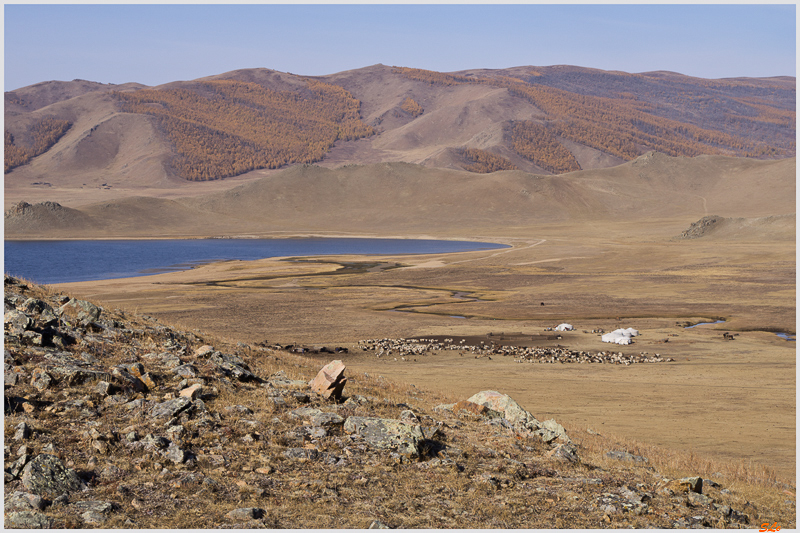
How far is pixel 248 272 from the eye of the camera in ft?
231

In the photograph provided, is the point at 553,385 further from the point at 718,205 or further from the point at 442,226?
the point at 718,205

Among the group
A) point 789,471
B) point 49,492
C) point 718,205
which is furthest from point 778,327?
point 718,205

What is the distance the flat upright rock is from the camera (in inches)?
497

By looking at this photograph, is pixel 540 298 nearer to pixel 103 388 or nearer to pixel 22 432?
pixel 103 388

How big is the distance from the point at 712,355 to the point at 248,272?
51.7 metres

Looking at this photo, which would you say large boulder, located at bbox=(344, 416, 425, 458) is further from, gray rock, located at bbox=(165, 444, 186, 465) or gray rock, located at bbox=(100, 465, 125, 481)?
gray rock, located at bbox=(100, 465, 125, 481)

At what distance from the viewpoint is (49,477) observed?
327 inches

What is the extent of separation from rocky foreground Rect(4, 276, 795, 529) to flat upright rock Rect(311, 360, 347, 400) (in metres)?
0.03

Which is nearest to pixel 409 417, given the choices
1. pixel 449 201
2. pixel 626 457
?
pixel 626 457

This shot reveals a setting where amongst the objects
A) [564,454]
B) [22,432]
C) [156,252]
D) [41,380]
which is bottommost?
[564,454]

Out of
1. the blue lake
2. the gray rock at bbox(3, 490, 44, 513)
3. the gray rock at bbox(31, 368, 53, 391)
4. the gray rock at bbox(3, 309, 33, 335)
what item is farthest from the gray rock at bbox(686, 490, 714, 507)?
the blue lake

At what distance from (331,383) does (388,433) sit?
7.86 ft

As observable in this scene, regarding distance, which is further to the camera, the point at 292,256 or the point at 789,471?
the point at 292,256

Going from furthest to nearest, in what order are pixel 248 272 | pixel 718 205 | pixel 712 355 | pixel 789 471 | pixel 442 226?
1. pixel 718 205
2. pixel 442 226
3. pixel 248 272
4. pixel 712 355
5. pixel 789 471
